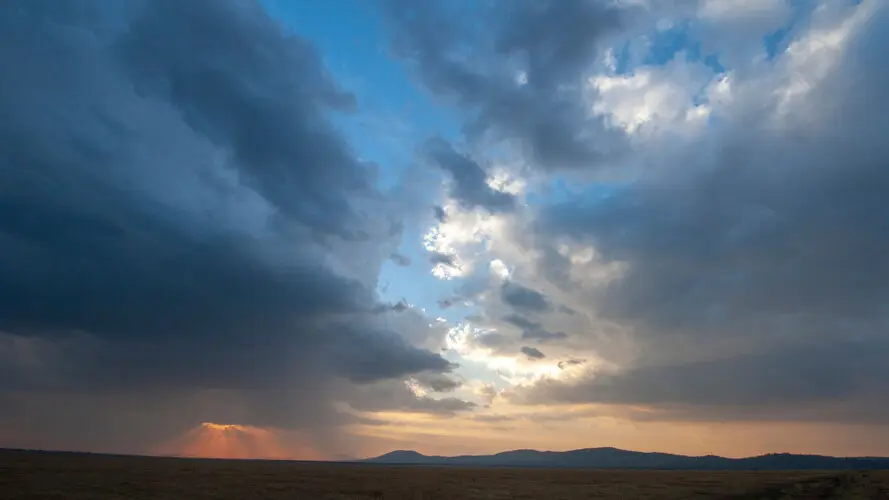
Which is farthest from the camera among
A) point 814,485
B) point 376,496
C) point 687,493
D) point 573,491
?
point 573,491

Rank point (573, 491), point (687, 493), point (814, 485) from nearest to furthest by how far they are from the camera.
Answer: point (814, 485), point (687, 493), point (573, 491)

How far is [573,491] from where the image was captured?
90.9m

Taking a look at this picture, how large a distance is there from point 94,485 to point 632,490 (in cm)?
7949

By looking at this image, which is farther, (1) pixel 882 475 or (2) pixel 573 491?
(2) pixel 573 491

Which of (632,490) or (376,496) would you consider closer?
(376,496)

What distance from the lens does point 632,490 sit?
9138 centimetres

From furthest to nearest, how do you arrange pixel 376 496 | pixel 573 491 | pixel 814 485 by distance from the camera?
pixel 573 491 → pixel 376 496 → pixel 814 485

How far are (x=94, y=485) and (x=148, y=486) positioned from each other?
6879 mm

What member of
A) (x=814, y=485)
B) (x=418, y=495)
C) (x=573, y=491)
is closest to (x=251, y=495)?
(x=418, y=495)

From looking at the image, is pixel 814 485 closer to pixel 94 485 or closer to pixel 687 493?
pixel 687 493

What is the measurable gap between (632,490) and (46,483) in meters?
86.0

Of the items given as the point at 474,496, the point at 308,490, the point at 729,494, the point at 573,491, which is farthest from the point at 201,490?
the point at 729,494

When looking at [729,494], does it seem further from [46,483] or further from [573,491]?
[46,483]

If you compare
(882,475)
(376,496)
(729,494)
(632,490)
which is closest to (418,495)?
(376,496)
